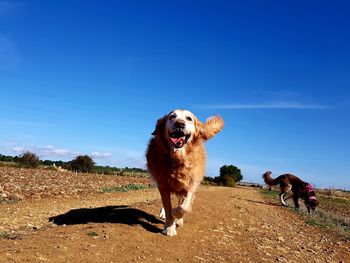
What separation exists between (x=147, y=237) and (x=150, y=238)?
0.20 ft

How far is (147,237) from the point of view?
25.1 feet

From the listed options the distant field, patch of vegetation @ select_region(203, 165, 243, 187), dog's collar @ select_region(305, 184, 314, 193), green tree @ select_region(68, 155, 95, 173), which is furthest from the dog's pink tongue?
patch of vegetation @ select_region(203, 165, 243, 187)

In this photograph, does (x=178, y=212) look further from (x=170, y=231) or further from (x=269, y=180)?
(x=269, y=180)

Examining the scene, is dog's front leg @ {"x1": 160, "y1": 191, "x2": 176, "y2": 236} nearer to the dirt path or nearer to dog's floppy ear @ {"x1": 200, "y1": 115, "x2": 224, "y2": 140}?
the dirt path

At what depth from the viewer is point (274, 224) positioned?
1212 cm

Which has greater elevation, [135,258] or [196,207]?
[196,207]

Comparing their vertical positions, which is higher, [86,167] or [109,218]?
[86,167]

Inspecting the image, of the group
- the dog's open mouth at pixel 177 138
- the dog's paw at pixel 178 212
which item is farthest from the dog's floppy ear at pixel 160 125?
the dog's paw at pixel 178 212

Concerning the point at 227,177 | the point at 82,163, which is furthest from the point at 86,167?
the point at 227,177

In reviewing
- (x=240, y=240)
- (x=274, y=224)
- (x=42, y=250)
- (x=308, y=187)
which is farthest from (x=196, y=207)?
(x=308, y=187)

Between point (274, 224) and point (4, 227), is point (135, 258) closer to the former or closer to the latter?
point (4, 227)

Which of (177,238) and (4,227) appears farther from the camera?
(4,227)

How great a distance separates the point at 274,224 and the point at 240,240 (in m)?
3.45

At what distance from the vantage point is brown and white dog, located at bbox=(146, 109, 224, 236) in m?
7.98
